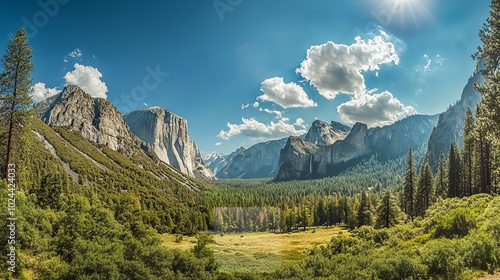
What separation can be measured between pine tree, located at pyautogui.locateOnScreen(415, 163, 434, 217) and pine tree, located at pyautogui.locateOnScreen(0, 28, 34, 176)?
73.6 metres

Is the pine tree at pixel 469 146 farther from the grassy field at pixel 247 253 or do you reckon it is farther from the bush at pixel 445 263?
the bush at pixel 445 263

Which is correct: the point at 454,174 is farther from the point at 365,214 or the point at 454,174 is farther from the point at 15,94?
the point at 15,94

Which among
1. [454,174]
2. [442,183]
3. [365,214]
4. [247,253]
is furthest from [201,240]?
[442,183]

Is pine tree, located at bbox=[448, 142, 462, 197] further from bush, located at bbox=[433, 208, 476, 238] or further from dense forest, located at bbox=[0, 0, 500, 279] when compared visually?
bush, located at bbox=[433, 208, 476, 238]

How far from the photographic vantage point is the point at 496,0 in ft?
75.3

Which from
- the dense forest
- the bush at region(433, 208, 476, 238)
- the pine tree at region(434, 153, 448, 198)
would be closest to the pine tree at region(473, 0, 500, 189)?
the dense forest

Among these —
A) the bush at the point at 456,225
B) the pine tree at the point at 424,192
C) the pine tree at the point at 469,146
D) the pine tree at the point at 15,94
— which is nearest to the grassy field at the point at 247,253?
the bush at the point at 456,225

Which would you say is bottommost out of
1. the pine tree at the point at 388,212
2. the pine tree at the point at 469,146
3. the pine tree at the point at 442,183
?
the pine tree at the point at 388,212

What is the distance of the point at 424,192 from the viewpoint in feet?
227

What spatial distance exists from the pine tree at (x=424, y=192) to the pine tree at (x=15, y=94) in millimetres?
73586

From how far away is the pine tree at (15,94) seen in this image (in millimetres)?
30344

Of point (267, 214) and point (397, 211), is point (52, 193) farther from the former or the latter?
point (397, 211)

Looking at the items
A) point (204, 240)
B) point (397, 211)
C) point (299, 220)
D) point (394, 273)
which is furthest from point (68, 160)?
point (394, 273)

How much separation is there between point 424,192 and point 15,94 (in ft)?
251
